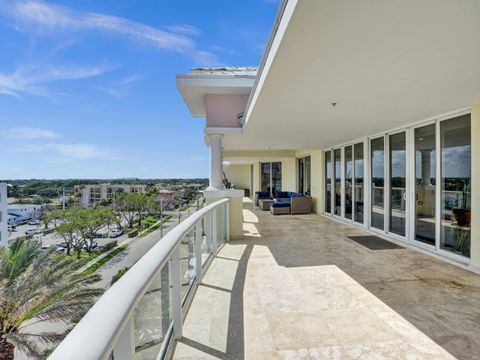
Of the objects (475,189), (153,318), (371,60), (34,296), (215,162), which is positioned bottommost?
(34,296)

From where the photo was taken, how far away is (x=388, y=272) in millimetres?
3744

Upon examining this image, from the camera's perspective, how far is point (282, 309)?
2.71m

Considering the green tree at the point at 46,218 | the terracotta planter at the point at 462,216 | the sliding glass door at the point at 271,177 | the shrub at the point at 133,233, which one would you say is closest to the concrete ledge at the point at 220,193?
the terracotta planter at the point at 462,216

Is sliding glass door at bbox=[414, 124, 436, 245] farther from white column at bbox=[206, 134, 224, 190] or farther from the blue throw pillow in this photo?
the blue throw pillow

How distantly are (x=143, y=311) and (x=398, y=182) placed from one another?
5855 mm

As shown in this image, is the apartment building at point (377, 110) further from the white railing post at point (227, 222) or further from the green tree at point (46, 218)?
the green tree at point (46, 218)

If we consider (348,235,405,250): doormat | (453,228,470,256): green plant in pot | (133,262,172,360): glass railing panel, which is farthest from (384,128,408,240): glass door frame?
(133,262,172,360): glass railing panel

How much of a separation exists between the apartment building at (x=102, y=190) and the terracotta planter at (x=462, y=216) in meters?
25.0

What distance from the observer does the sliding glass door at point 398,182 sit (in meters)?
5.47

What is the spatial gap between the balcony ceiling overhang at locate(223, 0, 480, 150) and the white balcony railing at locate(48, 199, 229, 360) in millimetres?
1738

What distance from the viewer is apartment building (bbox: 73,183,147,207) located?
2405 centimetres

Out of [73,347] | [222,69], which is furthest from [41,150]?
[73,347]

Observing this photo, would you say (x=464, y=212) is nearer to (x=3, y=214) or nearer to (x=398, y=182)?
(x=398, y=182)

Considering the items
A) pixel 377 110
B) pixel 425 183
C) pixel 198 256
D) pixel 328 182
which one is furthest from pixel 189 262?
pixel 328 182
